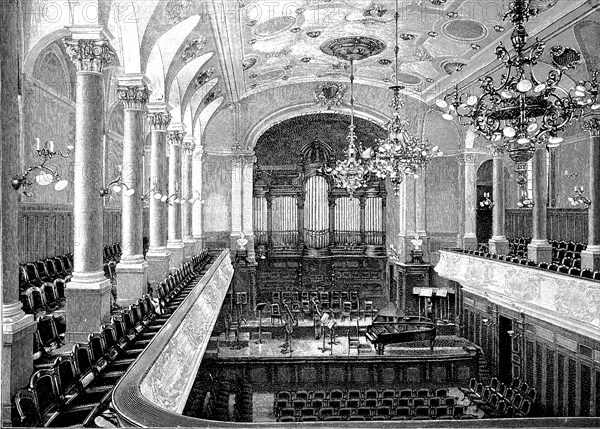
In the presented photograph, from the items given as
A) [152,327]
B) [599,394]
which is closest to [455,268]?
[599,394]

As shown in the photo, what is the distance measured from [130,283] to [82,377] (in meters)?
5.09

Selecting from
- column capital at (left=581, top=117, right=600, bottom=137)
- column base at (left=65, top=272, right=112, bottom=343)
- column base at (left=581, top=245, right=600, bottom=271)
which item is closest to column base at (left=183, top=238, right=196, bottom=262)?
column base at (left=65, top=272, right=112, bottom=343)

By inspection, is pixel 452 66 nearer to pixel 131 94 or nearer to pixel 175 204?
pixel 175 204

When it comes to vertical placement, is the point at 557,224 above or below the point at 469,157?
below

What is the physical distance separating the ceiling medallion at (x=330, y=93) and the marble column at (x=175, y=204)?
647 cm

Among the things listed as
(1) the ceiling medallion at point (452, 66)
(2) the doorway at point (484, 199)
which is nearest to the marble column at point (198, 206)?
(1) the ceiling medallion at point (452, 66)

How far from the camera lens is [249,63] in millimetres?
16125

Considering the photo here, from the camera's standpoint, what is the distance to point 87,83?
8.03m

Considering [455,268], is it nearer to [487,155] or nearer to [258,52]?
[487,155]

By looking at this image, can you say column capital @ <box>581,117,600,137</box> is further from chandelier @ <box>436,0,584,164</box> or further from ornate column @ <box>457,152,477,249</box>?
ornate column @ <box>457,152,477,249</box>

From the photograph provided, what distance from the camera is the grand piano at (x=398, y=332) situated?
15.7 metres

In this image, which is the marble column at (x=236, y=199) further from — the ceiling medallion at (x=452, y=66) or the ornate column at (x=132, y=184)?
the ornate column at (x=132, y=184)

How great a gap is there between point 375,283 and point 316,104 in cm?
720

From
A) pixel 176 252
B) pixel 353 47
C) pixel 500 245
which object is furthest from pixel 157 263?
pixel 500 245
